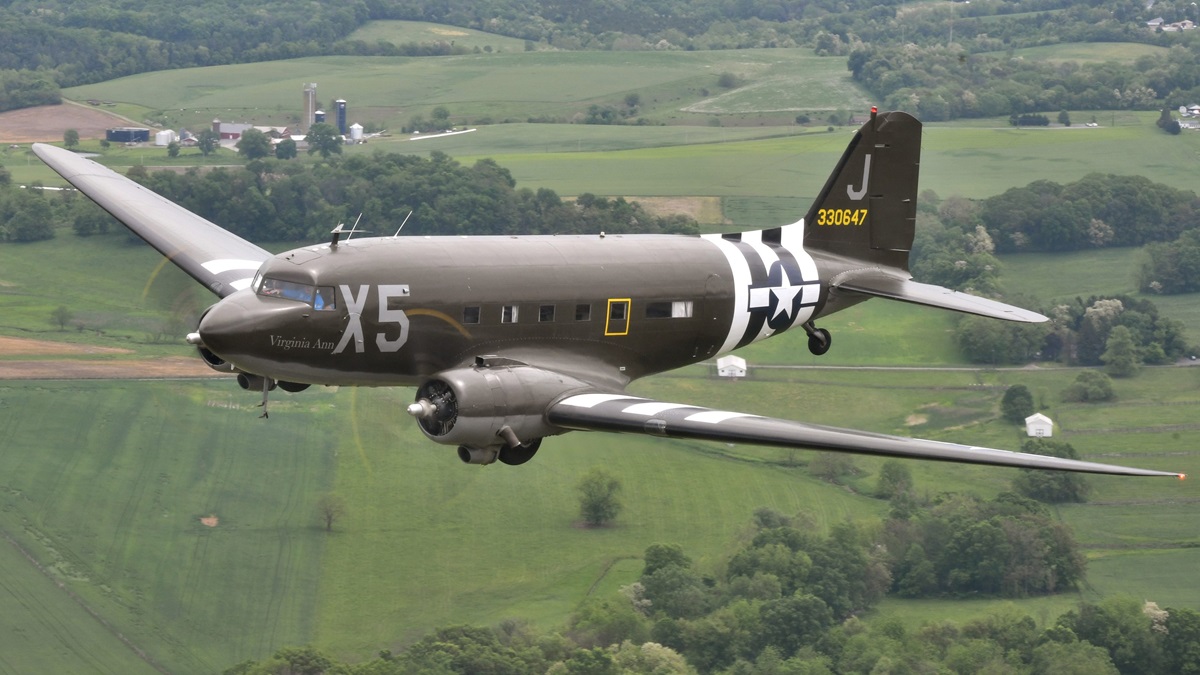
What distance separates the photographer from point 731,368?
162 metres

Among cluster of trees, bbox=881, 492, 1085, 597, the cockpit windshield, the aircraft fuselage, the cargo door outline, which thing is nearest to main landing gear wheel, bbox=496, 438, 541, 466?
the aircraft fuselage

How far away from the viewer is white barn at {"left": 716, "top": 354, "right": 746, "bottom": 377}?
16175cm

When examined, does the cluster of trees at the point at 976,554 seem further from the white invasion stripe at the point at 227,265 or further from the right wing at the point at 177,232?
the white invasion stripe at the point at 227,265

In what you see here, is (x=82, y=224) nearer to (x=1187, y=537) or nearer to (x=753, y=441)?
(x=1187, y=537)

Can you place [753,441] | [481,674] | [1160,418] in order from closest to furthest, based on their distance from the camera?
[753,441] → [481,674] → [1160,418]

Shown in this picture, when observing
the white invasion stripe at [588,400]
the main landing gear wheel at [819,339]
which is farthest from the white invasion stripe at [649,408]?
the main landing gear wheel at [819,339]

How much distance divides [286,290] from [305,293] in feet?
1.99

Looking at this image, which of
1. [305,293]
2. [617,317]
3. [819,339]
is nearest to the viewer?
[305,293]

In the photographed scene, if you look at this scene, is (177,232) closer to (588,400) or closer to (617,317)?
(617,317)

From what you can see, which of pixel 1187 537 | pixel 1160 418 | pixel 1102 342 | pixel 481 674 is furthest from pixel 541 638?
pixel 1102 342

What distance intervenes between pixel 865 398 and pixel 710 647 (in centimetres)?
3343

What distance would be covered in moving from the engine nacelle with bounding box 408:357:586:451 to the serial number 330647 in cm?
1442

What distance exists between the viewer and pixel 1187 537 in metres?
154

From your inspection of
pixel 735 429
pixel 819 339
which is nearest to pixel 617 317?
pixel 735 429
